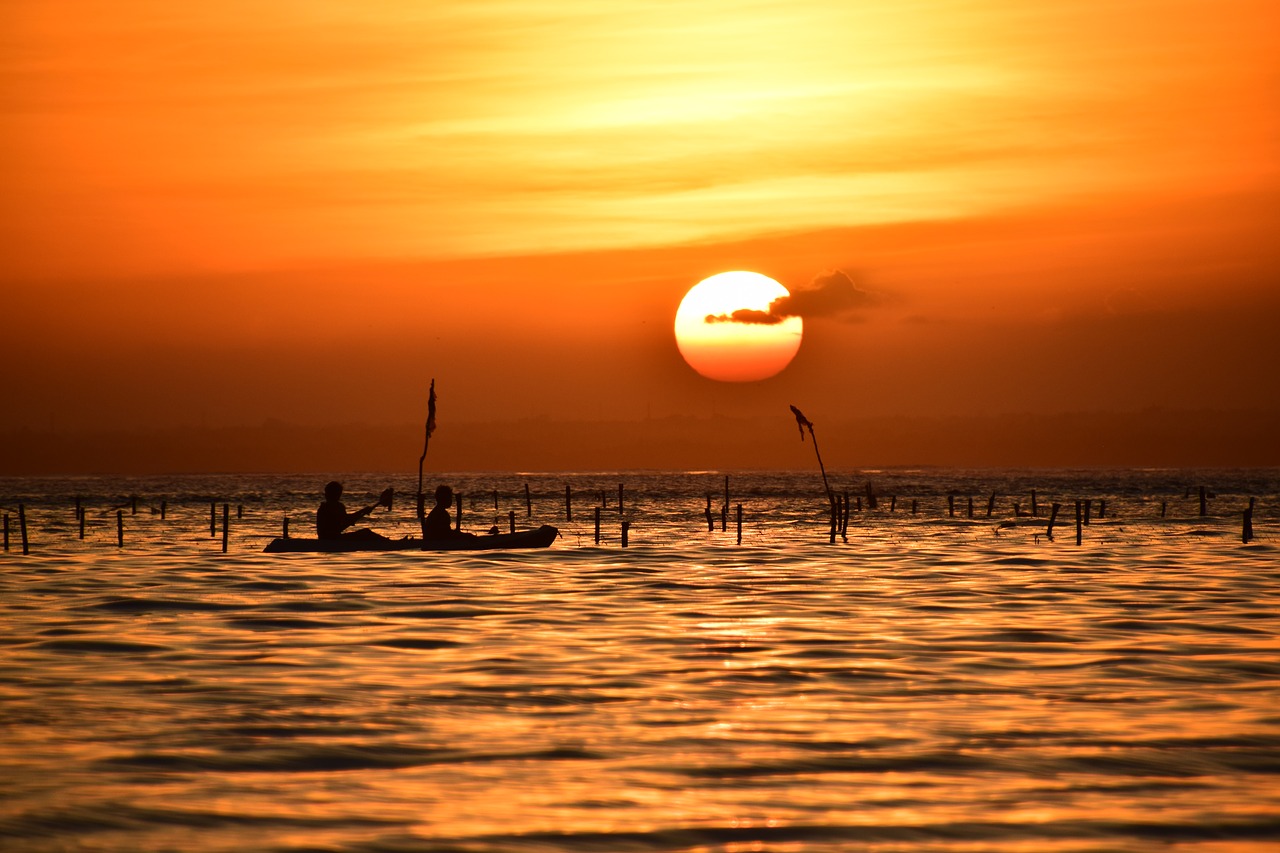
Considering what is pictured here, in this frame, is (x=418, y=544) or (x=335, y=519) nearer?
(x=335, y=519)

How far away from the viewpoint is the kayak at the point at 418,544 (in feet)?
145

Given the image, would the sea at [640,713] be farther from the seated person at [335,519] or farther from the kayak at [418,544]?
the kayak at [418,544]

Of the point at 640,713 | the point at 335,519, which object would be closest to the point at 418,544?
the point at 335,519

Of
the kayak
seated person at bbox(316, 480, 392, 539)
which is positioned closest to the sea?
seated person at bbox(316, 480, 392, 539)

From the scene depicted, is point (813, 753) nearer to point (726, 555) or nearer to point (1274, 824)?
point (1274, 824)

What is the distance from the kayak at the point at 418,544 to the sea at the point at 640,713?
3.95 meters

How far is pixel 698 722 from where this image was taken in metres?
17.5

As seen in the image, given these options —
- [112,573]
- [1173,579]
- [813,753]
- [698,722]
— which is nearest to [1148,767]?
[813,753]

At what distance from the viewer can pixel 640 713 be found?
59.8ft

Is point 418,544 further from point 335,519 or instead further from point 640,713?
point 640,713

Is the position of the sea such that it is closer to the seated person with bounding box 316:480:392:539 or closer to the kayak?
the seated person with bounding box 316:480:392:539

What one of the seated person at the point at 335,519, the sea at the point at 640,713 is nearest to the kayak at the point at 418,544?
the seated person at the point at 335,519

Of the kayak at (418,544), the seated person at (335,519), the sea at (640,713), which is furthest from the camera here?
the kayak at (418,544)

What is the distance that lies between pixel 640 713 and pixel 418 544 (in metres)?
30.2
